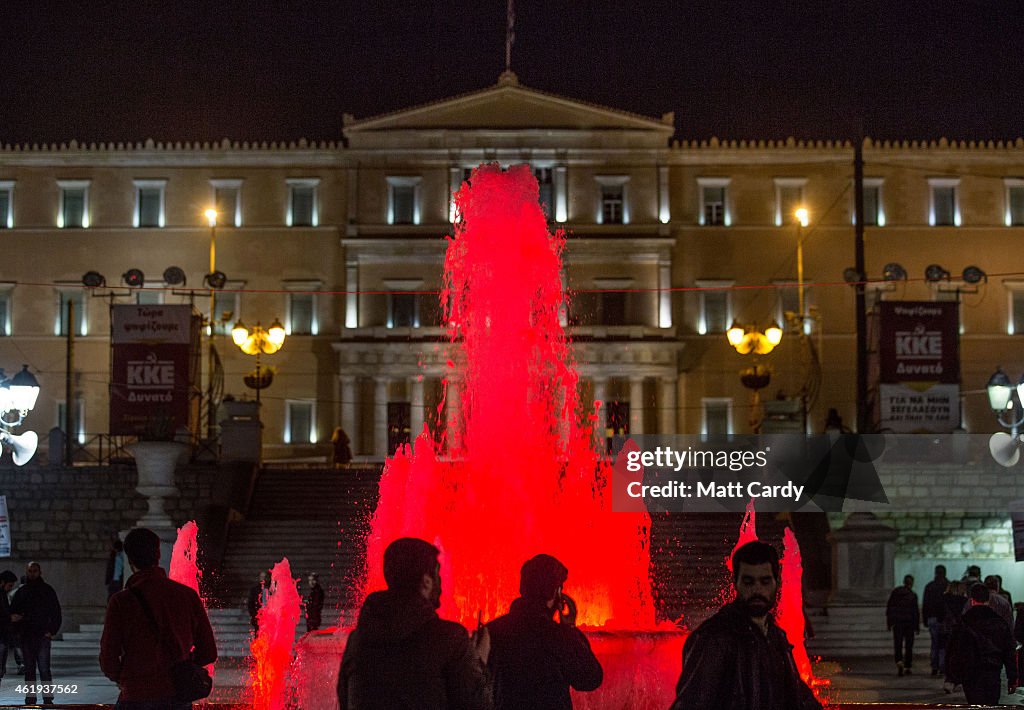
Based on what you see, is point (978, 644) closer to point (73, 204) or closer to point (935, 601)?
point (935, 601)

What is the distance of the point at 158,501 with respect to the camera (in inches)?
930

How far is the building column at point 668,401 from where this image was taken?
1906 inches

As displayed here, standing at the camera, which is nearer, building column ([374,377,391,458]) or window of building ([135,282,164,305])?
building column ([374,377,391,458])

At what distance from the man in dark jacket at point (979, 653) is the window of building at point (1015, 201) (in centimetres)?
4186

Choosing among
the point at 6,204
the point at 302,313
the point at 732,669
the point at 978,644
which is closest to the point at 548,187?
the point at 302,313

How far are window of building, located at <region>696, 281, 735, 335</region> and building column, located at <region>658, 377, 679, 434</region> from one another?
240 cm

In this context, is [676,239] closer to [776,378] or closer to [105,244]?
[776,378]

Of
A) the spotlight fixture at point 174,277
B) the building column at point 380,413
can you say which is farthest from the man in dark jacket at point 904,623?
the building column at point 380,413

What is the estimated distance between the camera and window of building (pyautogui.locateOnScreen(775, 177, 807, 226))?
50469 millimetres

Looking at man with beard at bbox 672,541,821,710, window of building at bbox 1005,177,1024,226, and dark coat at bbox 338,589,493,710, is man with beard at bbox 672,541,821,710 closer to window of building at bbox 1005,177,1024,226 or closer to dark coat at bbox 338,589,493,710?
dark coat at bbox 338,589,493,710

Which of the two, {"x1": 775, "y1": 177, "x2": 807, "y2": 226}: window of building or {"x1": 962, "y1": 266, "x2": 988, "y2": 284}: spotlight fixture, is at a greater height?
{"x1": 775, "y1": 177, "x2": 807, "y2": 226}: window of building

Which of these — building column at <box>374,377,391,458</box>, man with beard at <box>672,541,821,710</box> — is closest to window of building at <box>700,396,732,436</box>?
building column at <box>374,377,391,458</box>

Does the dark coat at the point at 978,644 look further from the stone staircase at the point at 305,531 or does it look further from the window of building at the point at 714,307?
the window of building at the point at 714,307

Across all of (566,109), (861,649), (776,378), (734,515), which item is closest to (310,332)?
(566,109)
